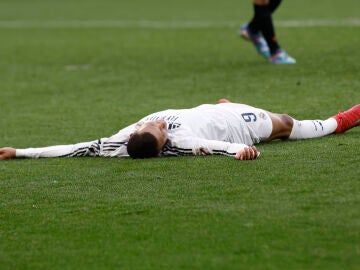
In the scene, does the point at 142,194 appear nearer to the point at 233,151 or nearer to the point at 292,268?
the point at 233,151

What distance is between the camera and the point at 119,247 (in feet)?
17.8

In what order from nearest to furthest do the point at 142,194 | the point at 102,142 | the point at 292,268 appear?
the point at 292,268 → the point at 142,194 → the point at 102,142

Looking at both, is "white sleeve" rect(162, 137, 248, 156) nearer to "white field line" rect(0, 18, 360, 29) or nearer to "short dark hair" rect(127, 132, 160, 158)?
"short dark hair" rect(127, 132, 160, 158)

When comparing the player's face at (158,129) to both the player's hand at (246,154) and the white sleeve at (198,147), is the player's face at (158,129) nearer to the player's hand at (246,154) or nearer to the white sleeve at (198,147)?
the white sleeve at (198,147)

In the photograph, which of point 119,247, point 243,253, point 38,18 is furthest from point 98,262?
point 38,18

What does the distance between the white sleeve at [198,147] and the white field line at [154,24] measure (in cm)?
1075

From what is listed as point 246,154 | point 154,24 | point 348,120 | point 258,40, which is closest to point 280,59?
point 258,40

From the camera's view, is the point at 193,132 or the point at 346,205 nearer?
the point at 346,205

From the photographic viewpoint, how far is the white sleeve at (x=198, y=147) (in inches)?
286

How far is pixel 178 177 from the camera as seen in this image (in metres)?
6.93

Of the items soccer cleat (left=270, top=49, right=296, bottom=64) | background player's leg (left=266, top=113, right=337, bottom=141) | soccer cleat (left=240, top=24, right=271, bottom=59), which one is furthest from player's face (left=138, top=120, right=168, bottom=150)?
soccer cleat (left=240, top=24, right=271, bottom=59)

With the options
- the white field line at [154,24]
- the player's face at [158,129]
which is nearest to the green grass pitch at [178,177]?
the player's face at [158,129]

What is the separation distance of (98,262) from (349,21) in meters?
14.4

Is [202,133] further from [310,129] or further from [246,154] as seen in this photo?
[310,129]
